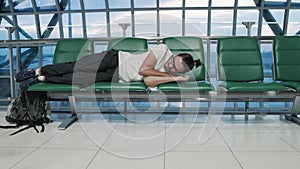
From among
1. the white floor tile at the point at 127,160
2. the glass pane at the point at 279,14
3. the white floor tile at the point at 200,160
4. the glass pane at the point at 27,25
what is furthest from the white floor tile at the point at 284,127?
the glass pane at the point at 27,25

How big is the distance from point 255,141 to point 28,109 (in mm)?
2187

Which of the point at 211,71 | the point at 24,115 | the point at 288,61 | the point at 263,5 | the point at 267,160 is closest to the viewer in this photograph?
the point at 267,160

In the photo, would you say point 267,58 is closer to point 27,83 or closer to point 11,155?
point 27,83

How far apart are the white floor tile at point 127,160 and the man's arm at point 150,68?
2.86ft

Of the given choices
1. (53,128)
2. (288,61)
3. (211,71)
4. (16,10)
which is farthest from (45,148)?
(16,10)

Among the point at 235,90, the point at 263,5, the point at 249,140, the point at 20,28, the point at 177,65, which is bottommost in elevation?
the point at 249,140

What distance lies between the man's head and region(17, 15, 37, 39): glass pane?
7555mm

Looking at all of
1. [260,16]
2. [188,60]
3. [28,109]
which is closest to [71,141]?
[28,109]

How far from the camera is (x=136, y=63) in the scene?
287 cm

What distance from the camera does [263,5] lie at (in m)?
8.73

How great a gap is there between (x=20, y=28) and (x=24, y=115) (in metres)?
7.15

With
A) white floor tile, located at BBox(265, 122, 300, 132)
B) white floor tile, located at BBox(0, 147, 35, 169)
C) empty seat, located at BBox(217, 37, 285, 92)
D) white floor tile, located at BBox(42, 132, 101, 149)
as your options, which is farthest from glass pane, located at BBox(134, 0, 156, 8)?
white floor tile, located at BBox(0, 147, 35, 169)

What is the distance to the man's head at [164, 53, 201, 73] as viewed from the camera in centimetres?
Result: 272

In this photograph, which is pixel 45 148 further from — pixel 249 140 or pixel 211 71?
pixel 211 71
